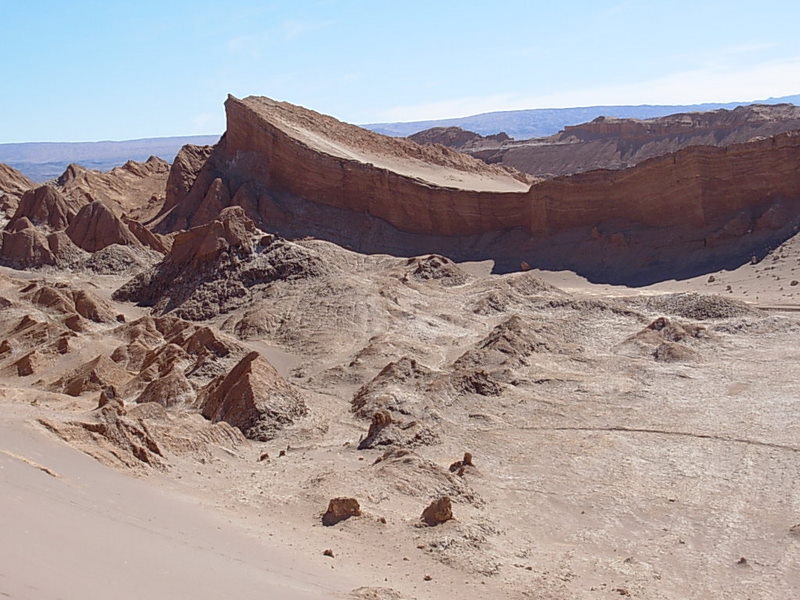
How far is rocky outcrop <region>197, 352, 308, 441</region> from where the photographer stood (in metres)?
18.3

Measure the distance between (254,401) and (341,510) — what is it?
21.2ft

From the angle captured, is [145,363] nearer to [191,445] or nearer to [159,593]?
[191,445]

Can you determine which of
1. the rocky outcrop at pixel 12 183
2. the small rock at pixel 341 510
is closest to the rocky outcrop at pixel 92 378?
the small rock at pixel 341 510

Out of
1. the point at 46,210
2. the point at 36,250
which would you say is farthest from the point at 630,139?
the point at 36,250

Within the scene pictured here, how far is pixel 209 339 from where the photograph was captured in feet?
78.4

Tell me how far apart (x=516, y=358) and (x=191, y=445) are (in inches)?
376

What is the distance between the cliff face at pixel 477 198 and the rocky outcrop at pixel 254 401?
1711cm

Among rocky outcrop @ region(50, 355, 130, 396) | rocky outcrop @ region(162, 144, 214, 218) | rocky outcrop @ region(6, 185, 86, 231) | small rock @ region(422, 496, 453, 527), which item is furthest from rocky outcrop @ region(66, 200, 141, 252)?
small rock @ region(422, 496, 453, 527)

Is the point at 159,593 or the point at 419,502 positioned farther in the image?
the point at 419,502

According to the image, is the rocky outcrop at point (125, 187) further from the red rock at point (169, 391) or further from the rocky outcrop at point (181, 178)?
the red rock at point (169, 391)

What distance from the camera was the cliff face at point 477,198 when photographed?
108 feet

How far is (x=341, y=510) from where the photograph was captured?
12594 mm

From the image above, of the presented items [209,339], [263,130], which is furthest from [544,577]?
[263,130]

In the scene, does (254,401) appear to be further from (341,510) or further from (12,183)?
(12,183)
